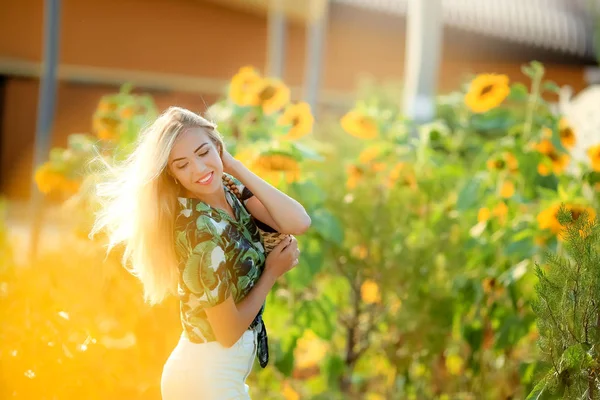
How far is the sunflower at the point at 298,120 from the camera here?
3285 millimetres

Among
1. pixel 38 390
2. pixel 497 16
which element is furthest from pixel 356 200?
pixel 497 16

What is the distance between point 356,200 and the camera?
339cm

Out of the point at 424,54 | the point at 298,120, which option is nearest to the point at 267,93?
the point at 298,120

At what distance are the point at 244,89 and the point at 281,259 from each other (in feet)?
4.88

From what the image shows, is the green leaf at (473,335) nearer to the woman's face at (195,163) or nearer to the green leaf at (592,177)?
the green leaf at (592,177)

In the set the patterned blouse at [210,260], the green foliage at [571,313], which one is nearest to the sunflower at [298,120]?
the patterned blouse at [210,260]

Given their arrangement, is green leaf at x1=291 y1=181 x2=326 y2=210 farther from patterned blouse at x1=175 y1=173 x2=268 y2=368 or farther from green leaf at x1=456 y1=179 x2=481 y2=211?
patterned blouse at x1=175 y1=173 x2=268 y2=368

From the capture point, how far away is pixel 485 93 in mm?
3344

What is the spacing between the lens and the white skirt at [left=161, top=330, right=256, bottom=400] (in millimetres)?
1843

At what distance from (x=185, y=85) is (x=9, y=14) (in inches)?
93.8

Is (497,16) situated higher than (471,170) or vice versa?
(497,16)

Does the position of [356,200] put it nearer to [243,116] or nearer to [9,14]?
[243,116]

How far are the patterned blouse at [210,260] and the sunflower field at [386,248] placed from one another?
80 cm

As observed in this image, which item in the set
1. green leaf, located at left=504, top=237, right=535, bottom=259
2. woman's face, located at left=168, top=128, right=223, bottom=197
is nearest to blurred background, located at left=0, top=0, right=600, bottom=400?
green leaf, located at left=504, top=237, right=535, bottom=259
